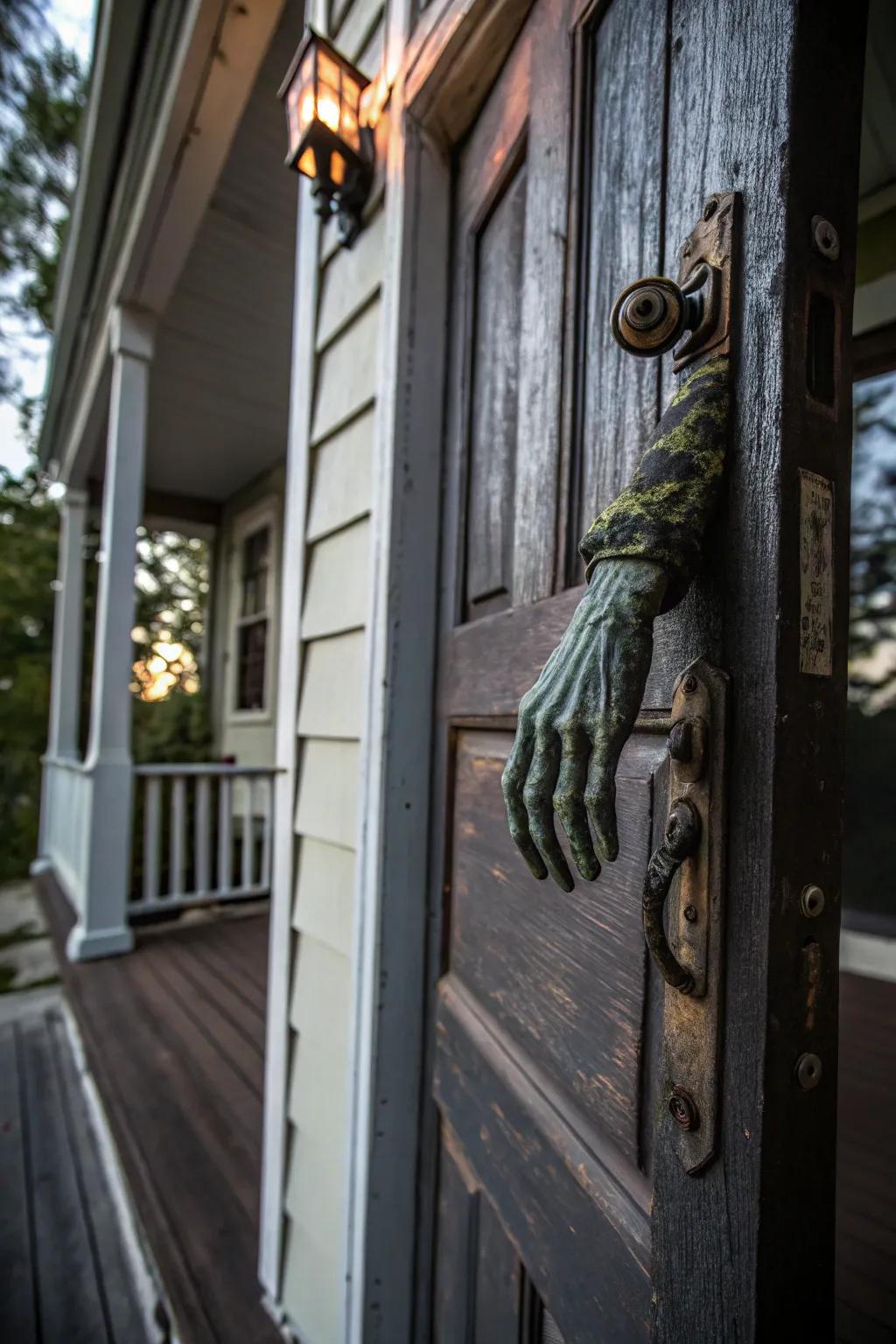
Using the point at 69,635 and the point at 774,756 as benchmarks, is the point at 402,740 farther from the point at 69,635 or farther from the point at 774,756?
the point at 69,635

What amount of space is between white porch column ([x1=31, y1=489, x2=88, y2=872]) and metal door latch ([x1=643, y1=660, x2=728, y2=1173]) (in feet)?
17.5

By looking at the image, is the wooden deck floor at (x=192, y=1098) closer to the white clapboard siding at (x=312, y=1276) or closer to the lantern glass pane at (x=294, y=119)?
the white clapboard siding at (x=312, y=1276)

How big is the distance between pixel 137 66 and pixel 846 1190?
164 inches

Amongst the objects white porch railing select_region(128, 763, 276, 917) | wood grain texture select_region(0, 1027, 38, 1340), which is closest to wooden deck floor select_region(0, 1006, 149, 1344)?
wood grain texture select_region(0, 1027, 38, 1340)

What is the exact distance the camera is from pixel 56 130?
6.34 meters

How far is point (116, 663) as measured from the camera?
3.22 m

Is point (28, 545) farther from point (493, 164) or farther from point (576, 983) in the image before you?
point (576, 983)

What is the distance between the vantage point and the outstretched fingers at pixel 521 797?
16.4 inches

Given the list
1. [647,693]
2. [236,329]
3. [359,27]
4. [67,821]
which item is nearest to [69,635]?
[67,821]

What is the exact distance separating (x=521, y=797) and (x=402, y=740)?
0.64m

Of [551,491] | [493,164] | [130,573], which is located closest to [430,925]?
[551,491]

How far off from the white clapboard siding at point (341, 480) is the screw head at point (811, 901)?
950 millimetres

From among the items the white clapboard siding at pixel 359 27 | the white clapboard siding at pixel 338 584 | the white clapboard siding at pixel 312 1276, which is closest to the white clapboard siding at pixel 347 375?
the white clapboard siding at pixel 338 584

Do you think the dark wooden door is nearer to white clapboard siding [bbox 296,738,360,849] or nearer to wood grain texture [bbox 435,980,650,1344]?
wood grain texture [bbox 435,980,650,1344]
